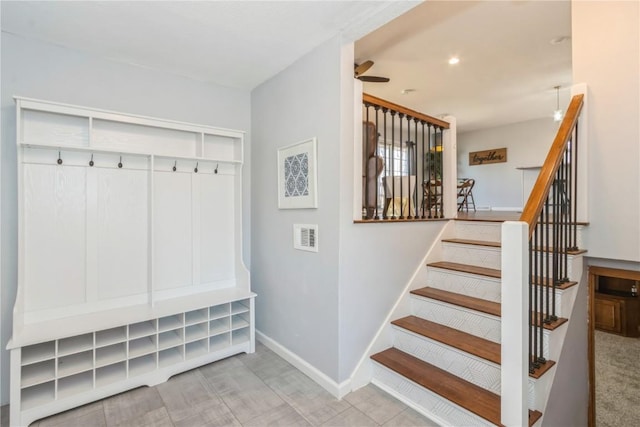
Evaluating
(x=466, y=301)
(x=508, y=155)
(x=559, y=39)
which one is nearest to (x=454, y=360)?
(x=466, y=301)

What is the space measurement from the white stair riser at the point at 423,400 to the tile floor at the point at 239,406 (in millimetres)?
55

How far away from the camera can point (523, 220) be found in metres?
1.58

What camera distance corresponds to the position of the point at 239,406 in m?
2.10

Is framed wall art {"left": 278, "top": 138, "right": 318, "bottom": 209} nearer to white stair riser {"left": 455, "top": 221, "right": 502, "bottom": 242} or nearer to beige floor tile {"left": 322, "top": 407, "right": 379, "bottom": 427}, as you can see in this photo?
beige floor tile {"left": 322, "top": 407, "right": 379, "bottom": 427}

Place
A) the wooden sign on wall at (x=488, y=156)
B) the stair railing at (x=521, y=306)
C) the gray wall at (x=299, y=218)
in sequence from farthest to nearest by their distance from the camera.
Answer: the wooden sign on wall at (x=488, y=156), the gray wall at (x=299, y=218), the stair railing at (x=521, y=306)

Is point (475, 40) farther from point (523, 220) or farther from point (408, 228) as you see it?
point (523, 220)

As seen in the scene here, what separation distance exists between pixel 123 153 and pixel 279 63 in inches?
58.6

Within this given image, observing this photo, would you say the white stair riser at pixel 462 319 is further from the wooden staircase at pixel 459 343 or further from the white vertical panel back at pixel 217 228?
the white vertical panel back at pixel 217 228

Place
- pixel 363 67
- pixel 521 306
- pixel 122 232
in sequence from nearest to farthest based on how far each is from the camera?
1. pixel 521 306
2. pixel 122 232
3. pixel 363 67

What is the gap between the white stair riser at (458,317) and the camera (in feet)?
7.11

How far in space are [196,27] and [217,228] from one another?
170 centimetres

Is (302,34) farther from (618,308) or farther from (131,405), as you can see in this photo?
(618,308)

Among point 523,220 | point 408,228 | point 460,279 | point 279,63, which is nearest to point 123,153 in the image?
point 279,63

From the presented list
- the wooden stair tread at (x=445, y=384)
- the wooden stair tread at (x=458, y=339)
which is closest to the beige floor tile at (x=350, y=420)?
the wooden stair tread at (x=445, y=384)
